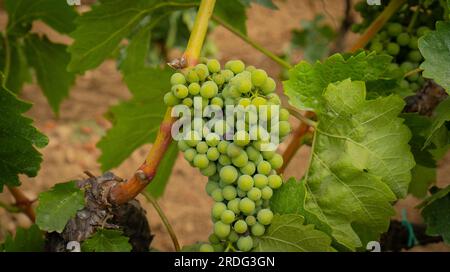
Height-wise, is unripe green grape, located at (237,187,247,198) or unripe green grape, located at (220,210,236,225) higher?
unripe green grape, located at (237,187,247,198)

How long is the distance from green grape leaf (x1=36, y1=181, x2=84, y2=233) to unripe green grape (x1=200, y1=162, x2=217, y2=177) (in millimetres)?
226

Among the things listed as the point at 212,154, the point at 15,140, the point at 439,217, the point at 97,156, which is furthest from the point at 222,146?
the point at 97,156

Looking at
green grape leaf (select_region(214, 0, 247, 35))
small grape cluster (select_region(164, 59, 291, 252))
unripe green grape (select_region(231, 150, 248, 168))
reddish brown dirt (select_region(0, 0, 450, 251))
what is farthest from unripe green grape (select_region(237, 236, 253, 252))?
reddish brown dirt (select_region(0, 0, 450, 251))

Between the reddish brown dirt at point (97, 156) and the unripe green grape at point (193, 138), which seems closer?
the unripe green grape at point (193, 138)

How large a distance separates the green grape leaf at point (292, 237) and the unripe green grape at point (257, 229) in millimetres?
14

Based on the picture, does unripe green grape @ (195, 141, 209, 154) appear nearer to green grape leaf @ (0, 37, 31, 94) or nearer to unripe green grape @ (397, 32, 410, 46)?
unripe green grape @ (397, 32, 410, 46)

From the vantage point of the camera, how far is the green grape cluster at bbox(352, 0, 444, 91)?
3.92 feet

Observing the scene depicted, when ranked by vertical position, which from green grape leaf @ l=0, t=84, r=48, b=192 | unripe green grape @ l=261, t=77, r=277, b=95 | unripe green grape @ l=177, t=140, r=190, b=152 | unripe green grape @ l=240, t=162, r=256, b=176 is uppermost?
unripe green grape @ l=261, t=77, r=277, b=95

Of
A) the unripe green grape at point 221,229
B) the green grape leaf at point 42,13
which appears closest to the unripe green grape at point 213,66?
the unripe green grape at point 221,229

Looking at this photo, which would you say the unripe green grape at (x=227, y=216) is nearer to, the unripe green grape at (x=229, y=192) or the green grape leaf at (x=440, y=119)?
the unripe green grape at (x=229, y=192)

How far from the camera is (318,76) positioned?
96 centimetres

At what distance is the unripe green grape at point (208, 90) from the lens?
0.88 meters

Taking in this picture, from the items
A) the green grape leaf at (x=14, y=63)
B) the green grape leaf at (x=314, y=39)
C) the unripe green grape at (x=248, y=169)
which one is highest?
the green grape leaf at (x=314, y=39)
